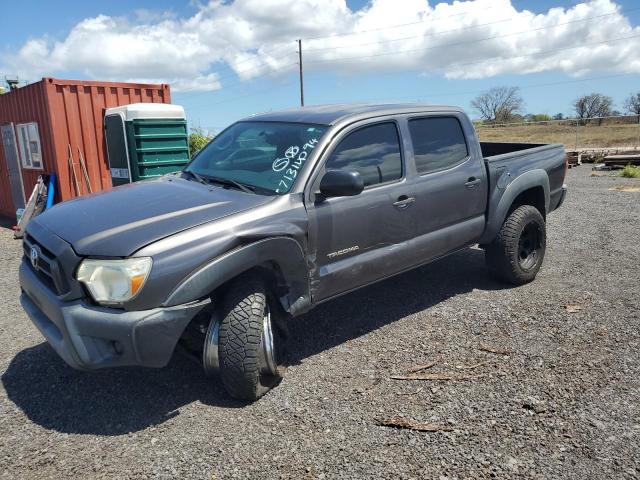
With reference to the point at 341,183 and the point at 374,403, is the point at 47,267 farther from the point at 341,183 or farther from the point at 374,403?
the point at 374,403

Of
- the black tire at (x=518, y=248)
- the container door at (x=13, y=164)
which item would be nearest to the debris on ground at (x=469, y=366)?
the black tire at (x=518, y=248)

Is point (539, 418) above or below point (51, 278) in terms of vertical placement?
below

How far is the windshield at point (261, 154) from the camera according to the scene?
3.69m

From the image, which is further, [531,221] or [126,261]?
[531,221]

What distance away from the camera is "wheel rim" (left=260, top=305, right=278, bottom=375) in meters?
3.35

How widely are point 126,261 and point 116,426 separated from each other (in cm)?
105

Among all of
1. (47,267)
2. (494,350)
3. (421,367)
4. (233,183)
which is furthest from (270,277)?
(494,350)

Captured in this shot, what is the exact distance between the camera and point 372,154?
408 centimetres

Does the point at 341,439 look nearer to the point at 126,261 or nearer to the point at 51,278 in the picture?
the point at 126,261

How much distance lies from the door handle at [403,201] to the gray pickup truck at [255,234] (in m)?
0.01

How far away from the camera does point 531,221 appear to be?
17.5ft

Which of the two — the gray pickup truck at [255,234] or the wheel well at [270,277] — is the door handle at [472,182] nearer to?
the gray pickup truck at [255,234]

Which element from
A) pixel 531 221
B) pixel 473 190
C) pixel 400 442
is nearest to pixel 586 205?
pixel 531 221

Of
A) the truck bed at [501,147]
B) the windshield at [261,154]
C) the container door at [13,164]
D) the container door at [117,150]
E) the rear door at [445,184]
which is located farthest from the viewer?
the container door at [13,164]
